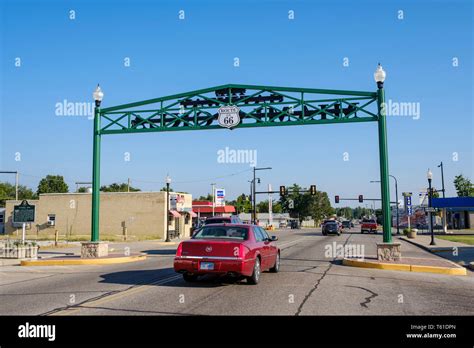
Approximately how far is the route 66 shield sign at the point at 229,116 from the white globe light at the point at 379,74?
19.5ft

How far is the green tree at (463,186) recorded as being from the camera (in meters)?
88.2

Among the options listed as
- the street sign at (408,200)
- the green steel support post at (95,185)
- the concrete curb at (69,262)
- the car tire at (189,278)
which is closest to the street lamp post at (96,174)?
the green steel support post at (95,185)

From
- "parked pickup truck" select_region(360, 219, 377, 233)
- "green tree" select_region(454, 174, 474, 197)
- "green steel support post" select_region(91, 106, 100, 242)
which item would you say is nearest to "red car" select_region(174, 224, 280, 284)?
"green steel support post" select_region(91, 106, 100, 242)

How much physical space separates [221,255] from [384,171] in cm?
918

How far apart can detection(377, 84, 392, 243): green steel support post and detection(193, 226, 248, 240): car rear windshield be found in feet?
24.8

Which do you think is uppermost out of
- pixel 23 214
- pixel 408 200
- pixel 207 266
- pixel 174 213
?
pixel 408 200

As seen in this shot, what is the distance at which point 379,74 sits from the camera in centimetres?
1820

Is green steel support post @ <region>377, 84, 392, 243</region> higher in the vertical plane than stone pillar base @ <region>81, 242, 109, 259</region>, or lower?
higher

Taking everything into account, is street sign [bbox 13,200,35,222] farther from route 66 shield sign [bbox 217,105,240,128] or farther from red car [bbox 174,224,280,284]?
red car [bbox 174,224,280,284]

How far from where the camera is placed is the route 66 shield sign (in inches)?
817

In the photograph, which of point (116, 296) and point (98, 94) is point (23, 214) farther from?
point (116, 296)

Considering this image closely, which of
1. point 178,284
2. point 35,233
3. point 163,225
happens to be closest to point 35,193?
point 35,233

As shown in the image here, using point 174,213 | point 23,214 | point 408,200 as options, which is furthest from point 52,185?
point 23,214
